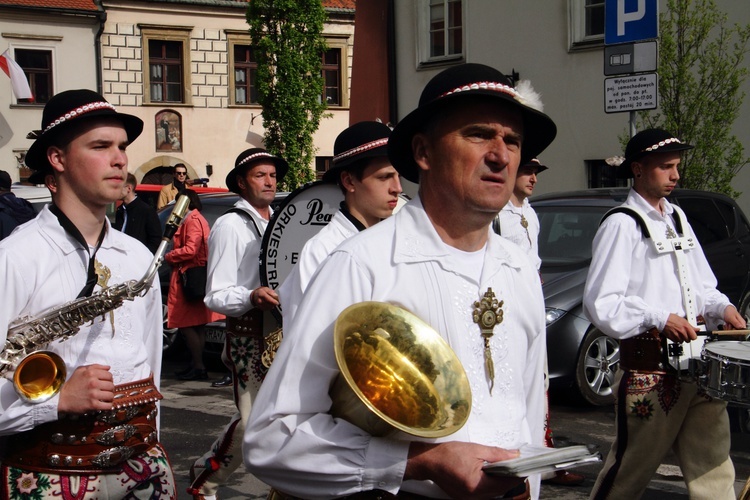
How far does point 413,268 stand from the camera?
2521 millimetres

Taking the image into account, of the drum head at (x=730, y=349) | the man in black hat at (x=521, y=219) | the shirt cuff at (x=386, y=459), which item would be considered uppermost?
the man in black hat at (x=521, y=219)

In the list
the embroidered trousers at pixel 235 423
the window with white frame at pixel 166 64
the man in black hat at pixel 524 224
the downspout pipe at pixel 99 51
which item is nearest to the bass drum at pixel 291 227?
the embroidered trousers at pixel 235 423

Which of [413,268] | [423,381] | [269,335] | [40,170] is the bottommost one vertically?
[269,335]

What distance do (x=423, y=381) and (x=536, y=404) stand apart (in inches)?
23.3

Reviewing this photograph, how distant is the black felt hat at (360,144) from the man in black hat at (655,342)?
1370 millimetres

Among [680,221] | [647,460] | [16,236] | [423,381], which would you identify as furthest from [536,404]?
[680,221]

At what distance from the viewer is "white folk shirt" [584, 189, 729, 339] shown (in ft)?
16.5

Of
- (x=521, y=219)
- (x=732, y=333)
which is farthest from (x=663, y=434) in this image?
(x=521, y=219)

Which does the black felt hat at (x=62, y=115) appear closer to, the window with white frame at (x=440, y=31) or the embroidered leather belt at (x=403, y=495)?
the embroidered leather belt at (x=403, y=495)

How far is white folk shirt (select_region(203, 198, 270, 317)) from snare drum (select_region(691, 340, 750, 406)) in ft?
8.64

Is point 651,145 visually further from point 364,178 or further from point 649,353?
point 364,178

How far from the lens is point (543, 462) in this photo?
7.01 feet

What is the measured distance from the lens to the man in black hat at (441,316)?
7.60ft

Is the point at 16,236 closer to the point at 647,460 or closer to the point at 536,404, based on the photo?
the point at 536,404
